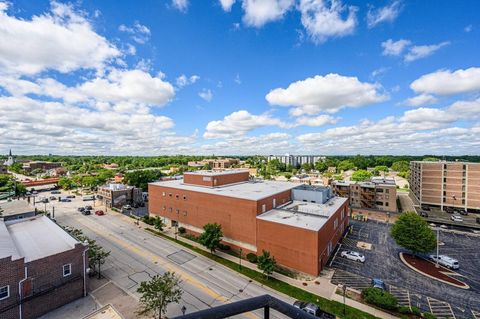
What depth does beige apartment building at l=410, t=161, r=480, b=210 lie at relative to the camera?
173ft

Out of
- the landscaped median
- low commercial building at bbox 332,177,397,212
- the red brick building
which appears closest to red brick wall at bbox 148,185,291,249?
the red brick building

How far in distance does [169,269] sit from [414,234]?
32211 mm

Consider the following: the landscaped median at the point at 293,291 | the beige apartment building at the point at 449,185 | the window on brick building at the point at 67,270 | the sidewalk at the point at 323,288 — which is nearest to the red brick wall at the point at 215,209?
the landscaped median at the point at 293,291

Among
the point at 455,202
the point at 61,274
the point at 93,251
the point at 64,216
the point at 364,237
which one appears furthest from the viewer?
the point at 455,202

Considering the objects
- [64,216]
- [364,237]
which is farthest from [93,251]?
[364,237]

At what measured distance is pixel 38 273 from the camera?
19.5 m

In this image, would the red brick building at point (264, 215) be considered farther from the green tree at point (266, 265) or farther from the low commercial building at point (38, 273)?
the low commercial building at point (38, 273)

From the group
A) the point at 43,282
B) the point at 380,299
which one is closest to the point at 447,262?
the point at 380,299

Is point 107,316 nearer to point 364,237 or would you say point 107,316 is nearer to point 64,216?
point 364,237

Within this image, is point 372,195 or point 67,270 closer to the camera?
point 67,270

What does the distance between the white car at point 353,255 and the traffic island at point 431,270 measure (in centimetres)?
567

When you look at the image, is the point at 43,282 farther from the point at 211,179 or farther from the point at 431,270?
the point at 431,270

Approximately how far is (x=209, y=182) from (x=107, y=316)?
24.8 m

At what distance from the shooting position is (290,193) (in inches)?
1641
